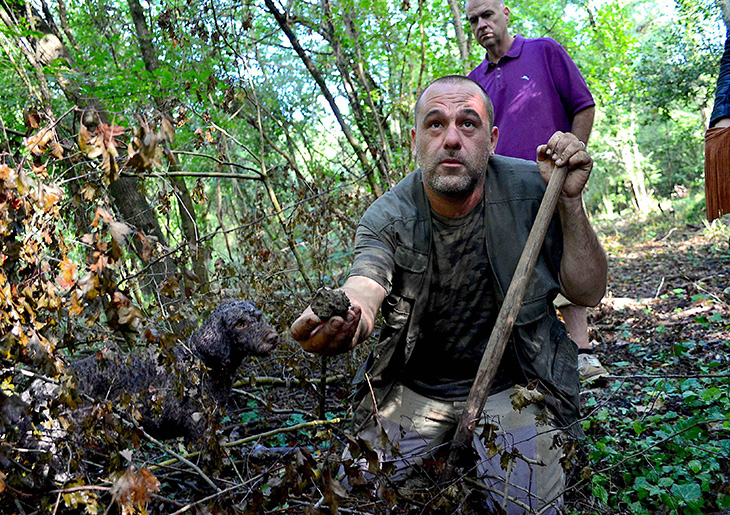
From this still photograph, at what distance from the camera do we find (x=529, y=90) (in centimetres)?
442

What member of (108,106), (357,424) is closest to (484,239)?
(357,424)

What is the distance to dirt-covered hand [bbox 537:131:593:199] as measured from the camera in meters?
2.86

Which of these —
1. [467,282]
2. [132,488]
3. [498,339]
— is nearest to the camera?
[132,488]

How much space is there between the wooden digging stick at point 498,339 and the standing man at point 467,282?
30cm

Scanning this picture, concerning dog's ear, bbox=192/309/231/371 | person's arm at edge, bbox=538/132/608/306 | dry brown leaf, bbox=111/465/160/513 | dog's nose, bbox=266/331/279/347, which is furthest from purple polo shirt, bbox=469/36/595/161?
dry brown leaf, bbox=111/465/160/513

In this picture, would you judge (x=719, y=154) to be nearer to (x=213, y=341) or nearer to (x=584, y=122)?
(x=584, y=122)

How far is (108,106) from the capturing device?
688 cm

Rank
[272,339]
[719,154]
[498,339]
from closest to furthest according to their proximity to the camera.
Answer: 1. [498,339]
2. [719,154]
3. [272,339]

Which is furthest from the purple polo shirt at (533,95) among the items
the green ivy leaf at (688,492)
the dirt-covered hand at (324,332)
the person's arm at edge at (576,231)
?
the dirt-covered hand at (324,332)

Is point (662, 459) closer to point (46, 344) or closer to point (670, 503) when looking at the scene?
point (670, 503)

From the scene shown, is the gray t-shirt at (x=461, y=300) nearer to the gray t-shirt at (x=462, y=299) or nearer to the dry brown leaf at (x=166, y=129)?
the gray t-shirt at (x=462, y=299)

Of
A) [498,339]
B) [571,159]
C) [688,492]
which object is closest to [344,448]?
[498,339]

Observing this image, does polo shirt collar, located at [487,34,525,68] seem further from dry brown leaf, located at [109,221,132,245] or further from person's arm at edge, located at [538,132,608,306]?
dry brown leaf, located at [109,221,132,245]

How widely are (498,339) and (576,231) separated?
0.83 m
